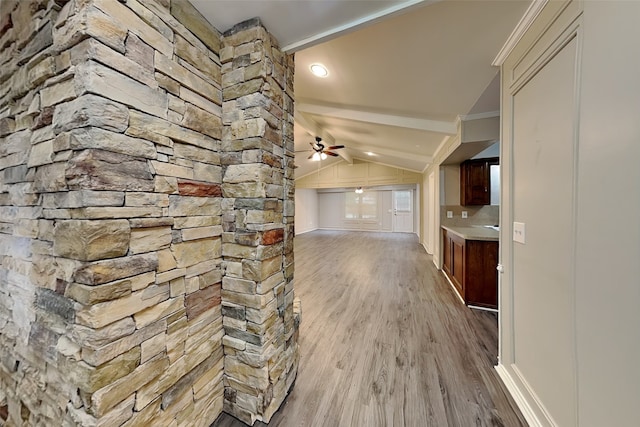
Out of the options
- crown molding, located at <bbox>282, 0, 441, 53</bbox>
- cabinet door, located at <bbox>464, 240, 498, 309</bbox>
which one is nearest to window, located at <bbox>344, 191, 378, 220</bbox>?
cabinet door, located at <bbox>464, 240, 498, 309</bbox>

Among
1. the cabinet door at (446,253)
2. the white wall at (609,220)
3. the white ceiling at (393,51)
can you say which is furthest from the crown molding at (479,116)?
the cabinet door at (446,253)

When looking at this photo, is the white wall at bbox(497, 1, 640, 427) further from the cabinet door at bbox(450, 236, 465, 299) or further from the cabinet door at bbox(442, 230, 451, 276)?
the cabinet door at bbox(442, 230, 451, 276)

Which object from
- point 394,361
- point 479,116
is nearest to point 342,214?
point 479,116

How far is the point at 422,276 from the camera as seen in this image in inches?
159

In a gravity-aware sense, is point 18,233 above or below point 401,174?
below

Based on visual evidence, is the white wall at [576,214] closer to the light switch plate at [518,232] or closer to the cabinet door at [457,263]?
the light switch plate at [518,232]

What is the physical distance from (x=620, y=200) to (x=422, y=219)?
6.63 meters

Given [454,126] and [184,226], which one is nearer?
[184,226]

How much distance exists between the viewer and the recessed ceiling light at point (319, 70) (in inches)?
83.3

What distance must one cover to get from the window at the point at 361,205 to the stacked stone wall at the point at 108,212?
938 centimetres

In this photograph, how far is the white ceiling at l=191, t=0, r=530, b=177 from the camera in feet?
3.87

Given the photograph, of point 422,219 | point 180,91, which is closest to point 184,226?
point 180,91

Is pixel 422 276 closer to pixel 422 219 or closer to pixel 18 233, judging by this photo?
pixel 422 219

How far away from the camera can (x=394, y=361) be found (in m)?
1.87
